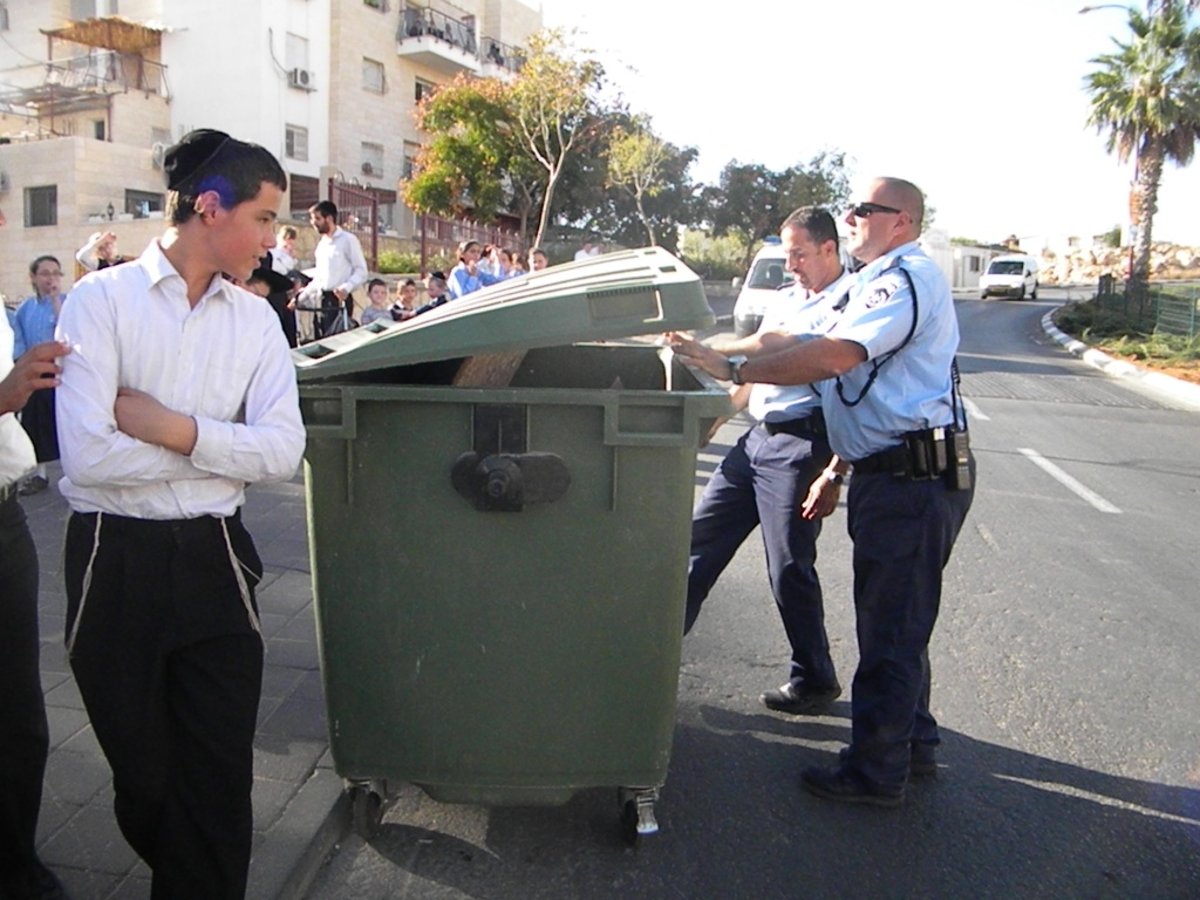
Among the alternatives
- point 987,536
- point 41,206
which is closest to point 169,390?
point 987,536

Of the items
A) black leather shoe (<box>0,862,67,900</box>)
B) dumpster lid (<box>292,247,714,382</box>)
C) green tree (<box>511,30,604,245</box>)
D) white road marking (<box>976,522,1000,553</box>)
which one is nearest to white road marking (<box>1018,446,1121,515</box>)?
white road marking (<box>976,522,1000,553</box>)

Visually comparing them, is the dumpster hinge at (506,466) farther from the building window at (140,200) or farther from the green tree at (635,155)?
the building window at (140,200)

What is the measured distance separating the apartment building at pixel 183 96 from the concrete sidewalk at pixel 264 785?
69.2 feet

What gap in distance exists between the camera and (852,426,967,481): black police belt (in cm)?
306

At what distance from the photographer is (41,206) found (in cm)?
2591

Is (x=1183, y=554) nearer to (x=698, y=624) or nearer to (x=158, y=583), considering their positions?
(x=698, y=624)

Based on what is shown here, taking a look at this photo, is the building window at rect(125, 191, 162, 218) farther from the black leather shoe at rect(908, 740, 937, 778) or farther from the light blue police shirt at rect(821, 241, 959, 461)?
the black leather shoe at rect(908, 740, 937, 778)

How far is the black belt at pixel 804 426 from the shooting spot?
357 cm

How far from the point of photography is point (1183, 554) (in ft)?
20.3

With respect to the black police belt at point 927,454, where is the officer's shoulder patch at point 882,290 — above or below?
above

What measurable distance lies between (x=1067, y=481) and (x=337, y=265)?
6720 millimetres

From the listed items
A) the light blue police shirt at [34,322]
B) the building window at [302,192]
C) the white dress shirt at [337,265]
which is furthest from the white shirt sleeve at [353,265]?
the building window at [302,192]

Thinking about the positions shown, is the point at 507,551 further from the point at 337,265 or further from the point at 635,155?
the point at 635,155

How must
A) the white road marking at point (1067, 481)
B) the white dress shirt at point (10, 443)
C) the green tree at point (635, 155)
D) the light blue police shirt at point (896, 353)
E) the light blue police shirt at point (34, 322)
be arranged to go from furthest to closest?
the green tree at point (635, 155), the white road marking at point (1067, 481), the light blue police shirt at point (34, 322), the light blue police shirt at point (896, 353), the white dress shirt at point (10, 443)
